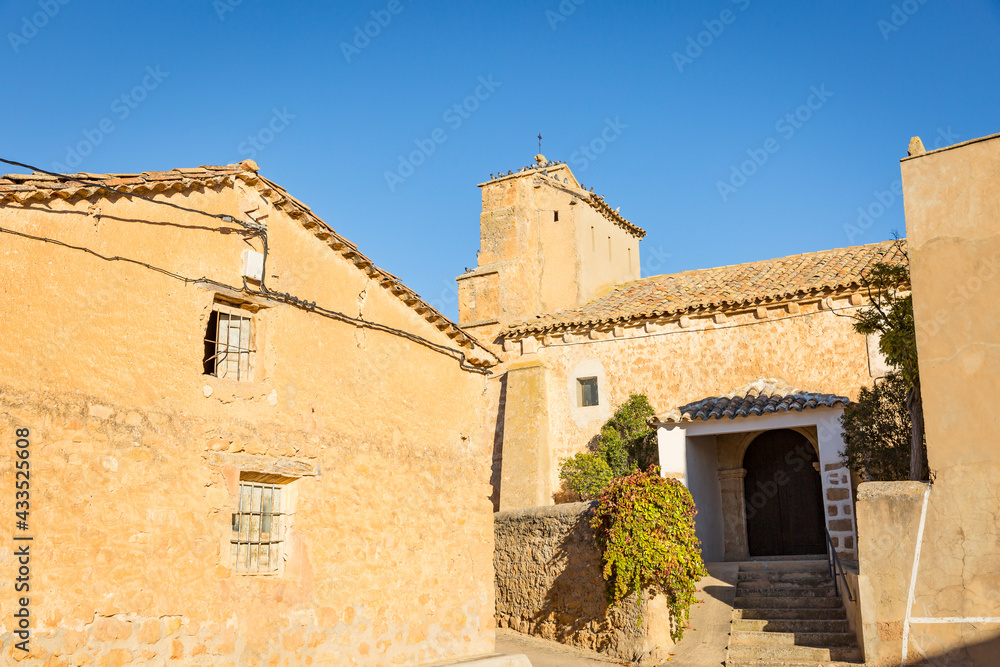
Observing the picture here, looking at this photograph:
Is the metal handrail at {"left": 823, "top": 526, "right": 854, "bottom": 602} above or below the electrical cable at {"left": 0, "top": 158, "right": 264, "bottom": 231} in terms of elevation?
below

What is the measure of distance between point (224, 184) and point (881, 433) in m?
11.1

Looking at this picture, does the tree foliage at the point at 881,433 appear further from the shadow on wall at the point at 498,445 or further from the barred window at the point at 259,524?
the barred window at the point at 259,524

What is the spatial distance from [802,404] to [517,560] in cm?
584

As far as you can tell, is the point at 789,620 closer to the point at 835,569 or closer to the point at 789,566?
the point at 835,569

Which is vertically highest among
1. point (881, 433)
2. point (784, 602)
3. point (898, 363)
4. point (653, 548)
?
point (898, 363)

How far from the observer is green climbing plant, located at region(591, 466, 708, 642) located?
13.1 m

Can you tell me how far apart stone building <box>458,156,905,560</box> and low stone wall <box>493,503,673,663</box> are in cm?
308

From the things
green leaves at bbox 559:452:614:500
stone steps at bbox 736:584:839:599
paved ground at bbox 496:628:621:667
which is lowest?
paved ground at bbox 496:628:621:667

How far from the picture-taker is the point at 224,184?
992 centimetres

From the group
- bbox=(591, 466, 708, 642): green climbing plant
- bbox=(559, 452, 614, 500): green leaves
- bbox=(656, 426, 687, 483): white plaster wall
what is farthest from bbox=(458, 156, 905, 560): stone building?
bbox=(591, 466, 708, 642): green climbing plant

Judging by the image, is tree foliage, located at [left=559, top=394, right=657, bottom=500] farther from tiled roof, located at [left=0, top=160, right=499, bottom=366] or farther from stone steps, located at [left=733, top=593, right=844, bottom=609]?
tiled roof, located at [left=0, top=160, right=499, bottom=366]

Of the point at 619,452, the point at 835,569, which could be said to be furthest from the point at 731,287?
the point at 835,569

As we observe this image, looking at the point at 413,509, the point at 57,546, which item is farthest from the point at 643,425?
the point at 57,546

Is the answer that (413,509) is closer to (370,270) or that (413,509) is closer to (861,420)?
(370,270)
